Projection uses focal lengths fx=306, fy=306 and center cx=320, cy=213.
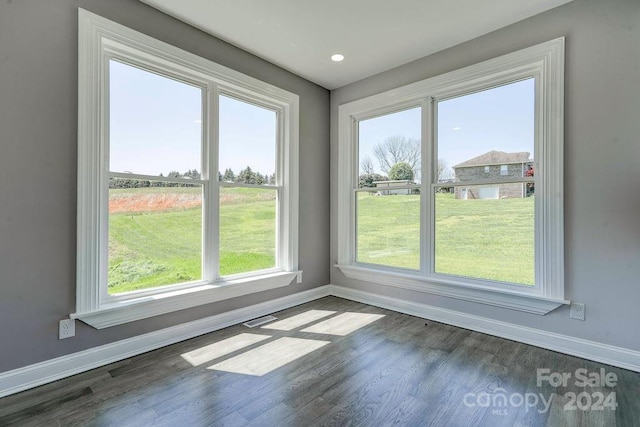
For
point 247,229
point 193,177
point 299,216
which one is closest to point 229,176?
point 193,177

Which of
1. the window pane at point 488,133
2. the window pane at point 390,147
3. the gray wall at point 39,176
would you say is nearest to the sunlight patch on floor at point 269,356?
the gray wall at point 39,176

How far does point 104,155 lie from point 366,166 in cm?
278

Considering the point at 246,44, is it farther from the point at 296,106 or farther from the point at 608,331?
the point at 608,331

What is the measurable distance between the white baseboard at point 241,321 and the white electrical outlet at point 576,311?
0.57 feet

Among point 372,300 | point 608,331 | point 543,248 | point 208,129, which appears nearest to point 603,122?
point 543,248

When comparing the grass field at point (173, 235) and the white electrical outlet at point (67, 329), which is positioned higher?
the grass field at point (173, 235)

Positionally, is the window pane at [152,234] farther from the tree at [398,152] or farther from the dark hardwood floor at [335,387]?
the tree at [398,152]

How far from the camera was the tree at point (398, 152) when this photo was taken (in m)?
3.49

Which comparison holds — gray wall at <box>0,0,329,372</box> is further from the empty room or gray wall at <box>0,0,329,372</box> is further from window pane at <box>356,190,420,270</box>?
window pane at <box>356,190,420,270</box>

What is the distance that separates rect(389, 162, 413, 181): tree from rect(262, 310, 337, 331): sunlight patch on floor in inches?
68.2

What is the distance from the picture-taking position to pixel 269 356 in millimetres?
2377

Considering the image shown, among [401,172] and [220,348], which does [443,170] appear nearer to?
[401,172]

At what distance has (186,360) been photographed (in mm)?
2326

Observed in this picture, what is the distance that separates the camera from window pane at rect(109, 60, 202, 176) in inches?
95.7
